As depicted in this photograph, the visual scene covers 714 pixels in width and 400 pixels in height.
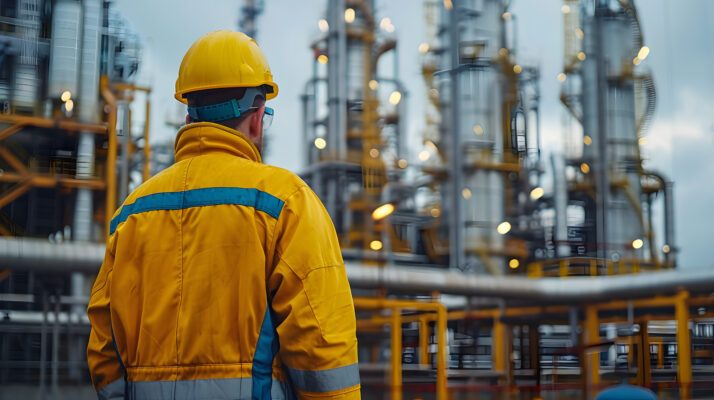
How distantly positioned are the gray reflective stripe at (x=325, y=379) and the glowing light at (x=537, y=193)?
2312cm

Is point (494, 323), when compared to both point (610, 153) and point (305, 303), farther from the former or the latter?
point (305, 303)

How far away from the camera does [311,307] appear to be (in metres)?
1.45

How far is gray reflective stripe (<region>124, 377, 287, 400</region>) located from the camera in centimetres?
148

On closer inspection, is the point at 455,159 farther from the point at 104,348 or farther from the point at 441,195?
the point at 104,348

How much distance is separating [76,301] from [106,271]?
12.4 meters

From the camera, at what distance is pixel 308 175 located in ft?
66.5

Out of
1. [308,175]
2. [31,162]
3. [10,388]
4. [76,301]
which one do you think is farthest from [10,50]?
[308,175]

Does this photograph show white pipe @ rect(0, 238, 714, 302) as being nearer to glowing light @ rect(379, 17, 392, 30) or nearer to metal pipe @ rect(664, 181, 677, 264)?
metal pipe @ rect(664, 181, 677, 264)

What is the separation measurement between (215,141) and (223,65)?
0.16 m

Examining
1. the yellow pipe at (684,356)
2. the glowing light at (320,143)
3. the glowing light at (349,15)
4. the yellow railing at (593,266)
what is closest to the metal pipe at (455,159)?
the yellow railing at (593,266)

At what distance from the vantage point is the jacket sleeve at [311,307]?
4.73 ft

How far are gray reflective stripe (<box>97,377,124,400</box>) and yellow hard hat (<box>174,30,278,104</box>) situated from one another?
0.63 m

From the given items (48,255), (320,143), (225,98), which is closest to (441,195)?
(320,143)

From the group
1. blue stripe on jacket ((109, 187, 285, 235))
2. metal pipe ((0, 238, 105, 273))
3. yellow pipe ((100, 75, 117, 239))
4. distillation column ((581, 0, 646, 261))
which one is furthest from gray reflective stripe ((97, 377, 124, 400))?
distillation column ((581, 0, 646, 261))
